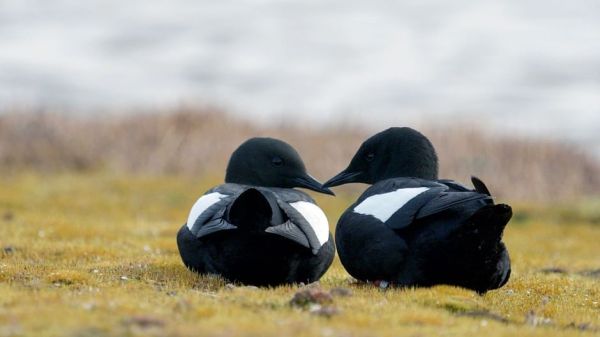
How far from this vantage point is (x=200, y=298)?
26.3ft

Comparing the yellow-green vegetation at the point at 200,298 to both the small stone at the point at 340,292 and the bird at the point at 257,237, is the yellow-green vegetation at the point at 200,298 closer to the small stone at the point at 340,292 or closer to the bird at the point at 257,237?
the small stone at the point at 340,292

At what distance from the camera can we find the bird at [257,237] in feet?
28.8

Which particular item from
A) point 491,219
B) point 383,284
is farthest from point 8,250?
point 491,219

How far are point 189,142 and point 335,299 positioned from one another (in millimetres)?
18155

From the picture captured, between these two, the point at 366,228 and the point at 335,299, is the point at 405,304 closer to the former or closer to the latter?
the point at 335,299

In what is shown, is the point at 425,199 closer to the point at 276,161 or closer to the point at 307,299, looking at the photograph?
the point at 307,299

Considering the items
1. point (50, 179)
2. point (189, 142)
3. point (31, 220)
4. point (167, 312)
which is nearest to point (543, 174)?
point (189, 142)

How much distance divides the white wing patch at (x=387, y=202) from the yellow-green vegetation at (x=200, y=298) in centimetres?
76

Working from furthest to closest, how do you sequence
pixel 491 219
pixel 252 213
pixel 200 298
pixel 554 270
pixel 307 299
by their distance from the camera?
pixel 554 270
pixel 252 213
pixel 491 219
pixel 200 298
pixel 307 299

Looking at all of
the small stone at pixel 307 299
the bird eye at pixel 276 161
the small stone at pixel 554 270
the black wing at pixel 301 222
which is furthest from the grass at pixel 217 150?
the small stone at pixel 307 299

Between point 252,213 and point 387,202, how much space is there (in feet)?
4.64

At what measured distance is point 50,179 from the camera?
2311cm

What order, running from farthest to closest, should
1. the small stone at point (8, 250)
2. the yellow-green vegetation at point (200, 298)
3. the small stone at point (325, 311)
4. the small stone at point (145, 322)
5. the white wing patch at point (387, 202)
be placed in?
the small stone at point (8, 250)
the white wing patch at point (387, 202)
the small stone at point (325, 311)
the yellow-green vegetation at point (200, 298)
the small stone at point (145, 322)

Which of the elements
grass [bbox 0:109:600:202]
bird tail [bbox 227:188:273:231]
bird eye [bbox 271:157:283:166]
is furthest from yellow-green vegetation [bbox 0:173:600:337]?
grass [bbox 0:109:600:202]
